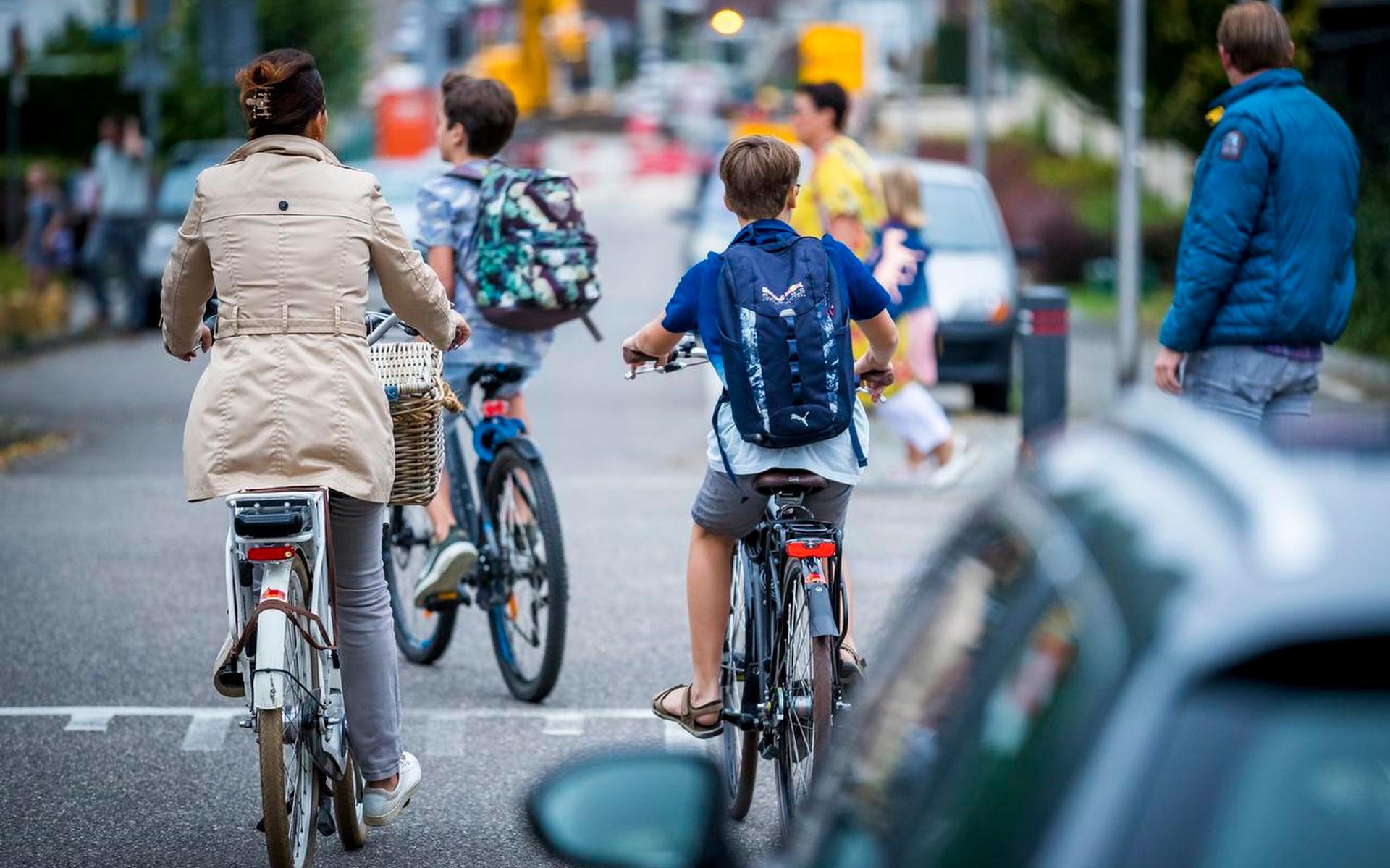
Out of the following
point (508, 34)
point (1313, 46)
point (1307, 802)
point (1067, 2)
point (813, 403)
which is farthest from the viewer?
point (508, 34)

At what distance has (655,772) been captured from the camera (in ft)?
7.68

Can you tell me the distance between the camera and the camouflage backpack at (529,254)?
6.16 metres

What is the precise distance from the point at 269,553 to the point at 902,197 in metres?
5.88

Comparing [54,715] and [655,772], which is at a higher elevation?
[655,772]

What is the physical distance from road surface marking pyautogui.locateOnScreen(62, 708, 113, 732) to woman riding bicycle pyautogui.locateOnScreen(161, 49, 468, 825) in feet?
5.83

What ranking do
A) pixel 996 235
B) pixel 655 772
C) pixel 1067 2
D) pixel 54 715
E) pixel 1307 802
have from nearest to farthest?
pixel 1307 802 < pixel 655 772 < pixel 54 715 < pixel 996 235 < pixel 1067 2

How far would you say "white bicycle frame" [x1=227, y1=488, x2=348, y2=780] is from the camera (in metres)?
4.21

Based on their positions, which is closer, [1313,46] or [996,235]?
[996,235]

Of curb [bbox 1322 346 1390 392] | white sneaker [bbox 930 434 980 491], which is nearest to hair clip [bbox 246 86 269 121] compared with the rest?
white sneaker [bbox 930 434 980 491]

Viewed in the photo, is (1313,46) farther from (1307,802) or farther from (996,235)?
(1307,802)

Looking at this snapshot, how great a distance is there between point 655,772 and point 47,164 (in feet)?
104

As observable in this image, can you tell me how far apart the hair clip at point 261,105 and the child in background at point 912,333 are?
16.8 ft

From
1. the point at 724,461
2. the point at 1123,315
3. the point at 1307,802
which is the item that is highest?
the point at 1307,802

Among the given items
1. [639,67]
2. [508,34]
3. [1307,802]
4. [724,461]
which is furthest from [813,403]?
[639,67]
